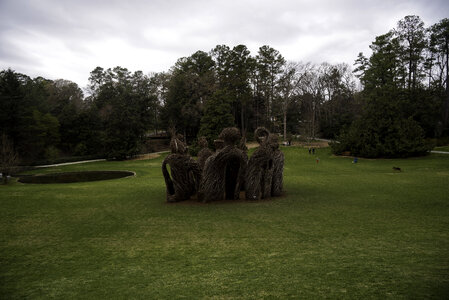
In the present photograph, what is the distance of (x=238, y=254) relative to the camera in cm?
698

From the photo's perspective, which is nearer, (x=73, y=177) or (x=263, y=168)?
(x=263, y=168)

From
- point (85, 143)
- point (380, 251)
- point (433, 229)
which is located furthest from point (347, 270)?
point (85, 143)

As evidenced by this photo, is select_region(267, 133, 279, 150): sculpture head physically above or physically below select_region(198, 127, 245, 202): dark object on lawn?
above

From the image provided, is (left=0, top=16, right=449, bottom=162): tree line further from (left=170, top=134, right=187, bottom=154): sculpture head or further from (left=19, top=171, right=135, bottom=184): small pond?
(left=170, top=134, right=187, bottom=154): sculpture head

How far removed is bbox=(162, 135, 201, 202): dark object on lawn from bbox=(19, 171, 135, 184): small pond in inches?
507

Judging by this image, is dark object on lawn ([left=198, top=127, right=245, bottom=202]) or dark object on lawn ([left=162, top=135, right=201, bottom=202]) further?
dark object on lawn ([left=162, top=135, right=201, bottom=202])

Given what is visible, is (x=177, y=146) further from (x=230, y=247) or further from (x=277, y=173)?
(x=230, y=247)

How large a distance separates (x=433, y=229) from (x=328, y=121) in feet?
159

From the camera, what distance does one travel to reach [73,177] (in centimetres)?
2448

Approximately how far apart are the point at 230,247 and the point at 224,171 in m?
5.62

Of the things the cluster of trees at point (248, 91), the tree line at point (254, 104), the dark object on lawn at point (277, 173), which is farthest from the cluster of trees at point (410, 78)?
the dark object on lawn at point (277, 173)

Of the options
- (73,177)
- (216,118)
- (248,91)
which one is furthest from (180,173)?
(248,91)

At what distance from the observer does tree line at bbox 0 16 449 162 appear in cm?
3269

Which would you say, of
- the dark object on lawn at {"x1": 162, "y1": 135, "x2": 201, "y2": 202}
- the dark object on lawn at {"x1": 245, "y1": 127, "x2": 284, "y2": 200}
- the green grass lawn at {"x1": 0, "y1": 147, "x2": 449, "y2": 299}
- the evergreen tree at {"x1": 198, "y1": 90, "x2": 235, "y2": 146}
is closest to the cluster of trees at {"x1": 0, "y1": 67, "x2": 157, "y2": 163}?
the evergreen tree at {"x1": 198, "y1": 90, "x2": 235, "y2": 146}
